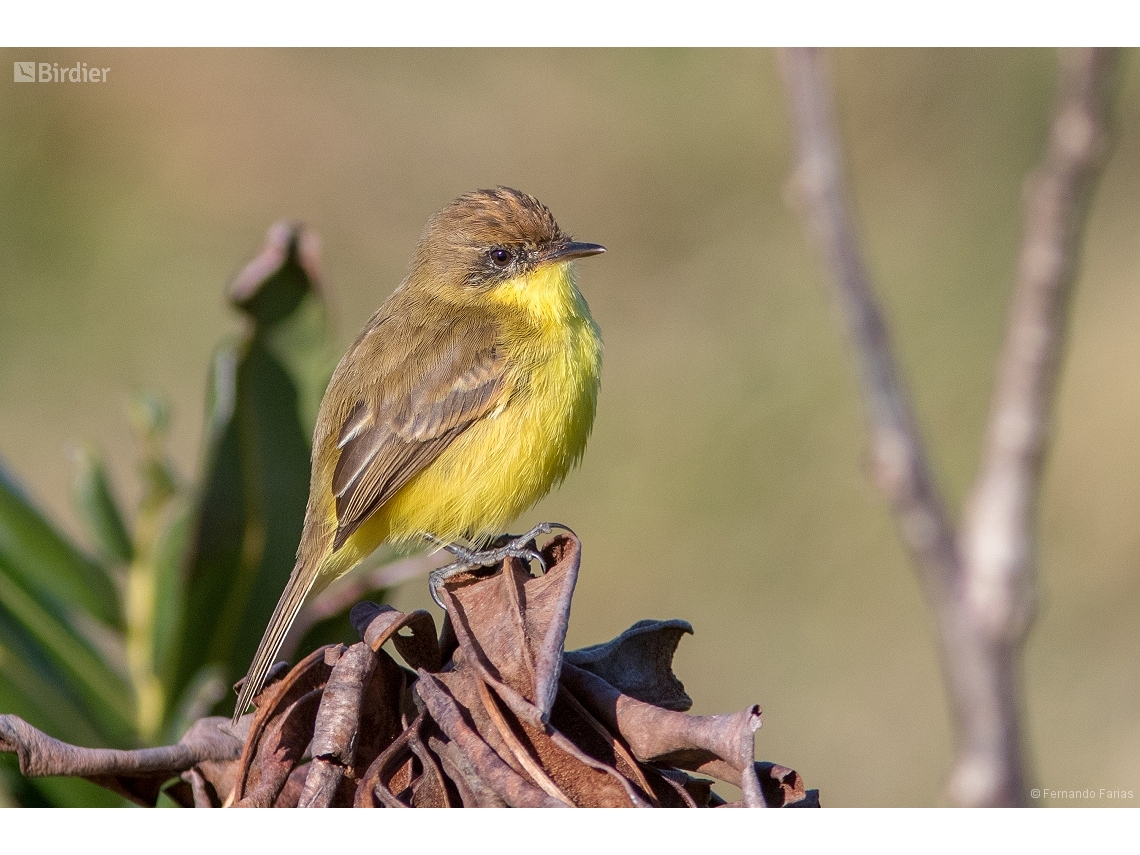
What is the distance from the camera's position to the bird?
3.55m

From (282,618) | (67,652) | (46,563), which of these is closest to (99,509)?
(46,563)

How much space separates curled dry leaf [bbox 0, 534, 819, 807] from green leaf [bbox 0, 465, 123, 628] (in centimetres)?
93

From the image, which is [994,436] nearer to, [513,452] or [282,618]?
[513,452]

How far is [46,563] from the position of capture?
2.94 meters

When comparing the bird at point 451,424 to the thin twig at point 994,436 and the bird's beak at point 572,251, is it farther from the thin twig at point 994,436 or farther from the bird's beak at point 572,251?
the thin twig at point 994,436

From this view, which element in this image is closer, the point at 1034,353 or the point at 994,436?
the point at 1034,353

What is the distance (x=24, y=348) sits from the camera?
23.0 ft

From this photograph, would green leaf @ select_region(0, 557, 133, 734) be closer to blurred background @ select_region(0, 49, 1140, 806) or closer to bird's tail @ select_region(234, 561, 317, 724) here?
bird's tail @ select_region(234, 561, 317, 724)

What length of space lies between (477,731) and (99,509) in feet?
5.58

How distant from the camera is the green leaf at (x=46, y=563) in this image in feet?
9.29

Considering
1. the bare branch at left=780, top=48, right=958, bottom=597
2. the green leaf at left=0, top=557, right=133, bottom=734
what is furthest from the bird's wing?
the bare branch at left=780, top=48, right=958, bottom=597

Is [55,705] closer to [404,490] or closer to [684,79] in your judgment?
[404,490]

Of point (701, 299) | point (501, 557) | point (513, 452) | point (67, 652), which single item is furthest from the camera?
point (701, 299)
